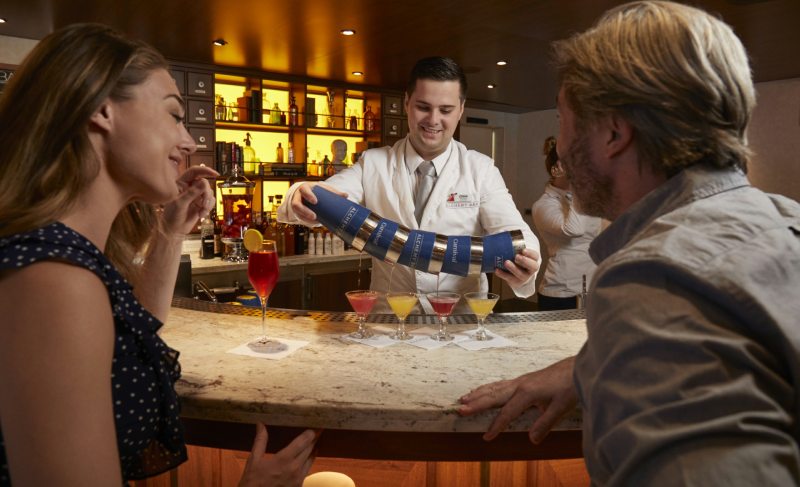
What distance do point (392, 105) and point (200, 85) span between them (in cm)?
233

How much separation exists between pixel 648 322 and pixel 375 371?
35.7 inches

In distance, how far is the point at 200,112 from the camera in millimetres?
5527

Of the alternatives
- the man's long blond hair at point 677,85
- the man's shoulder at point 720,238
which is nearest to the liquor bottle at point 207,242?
the man's long blond hair at point 677,85

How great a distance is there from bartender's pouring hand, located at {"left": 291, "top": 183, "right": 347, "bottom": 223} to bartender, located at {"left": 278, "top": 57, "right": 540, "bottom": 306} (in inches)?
20.6

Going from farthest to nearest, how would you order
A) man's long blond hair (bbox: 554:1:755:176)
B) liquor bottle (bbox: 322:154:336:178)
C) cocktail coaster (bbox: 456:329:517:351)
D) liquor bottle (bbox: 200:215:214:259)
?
1. liquor bottle (bbox: 322:154:336:178)
2. liquor bottle (bbox: 200:215:214:259)
3. cocktail coaster (bbox: 456:329:517:351)
4. man's long blond hair (bbox: 554:1:755:176)

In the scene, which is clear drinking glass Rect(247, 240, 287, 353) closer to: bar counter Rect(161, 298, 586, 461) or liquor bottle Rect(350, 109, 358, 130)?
bar counter Rect(161, 298, 586, 461)

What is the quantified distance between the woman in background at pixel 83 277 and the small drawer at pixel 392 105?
5.75 m

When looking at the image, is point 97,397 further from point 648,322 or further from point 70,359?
point 648,322

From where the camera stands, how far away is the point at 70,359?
87 cm

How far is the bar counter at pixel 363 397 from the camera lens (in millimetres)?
1288

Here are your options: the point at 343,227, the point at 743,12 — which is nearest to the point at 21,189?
the point at 343,227

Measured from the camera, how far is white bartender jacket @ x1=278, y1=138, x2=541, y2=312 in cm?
258

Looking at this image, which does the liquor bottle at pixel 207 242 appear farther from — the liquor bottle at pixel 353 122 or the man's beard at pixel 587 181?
the man's beard at pixel 587 181

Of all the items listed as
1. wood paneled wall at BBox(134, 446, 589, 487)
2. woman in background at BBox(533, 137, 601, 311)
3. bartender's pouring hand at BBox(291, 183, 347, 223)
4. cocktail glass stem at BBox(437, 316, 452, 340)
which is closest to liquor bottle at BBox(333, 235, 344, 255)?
woman in background at BBox(533, 137, 601, 311)
